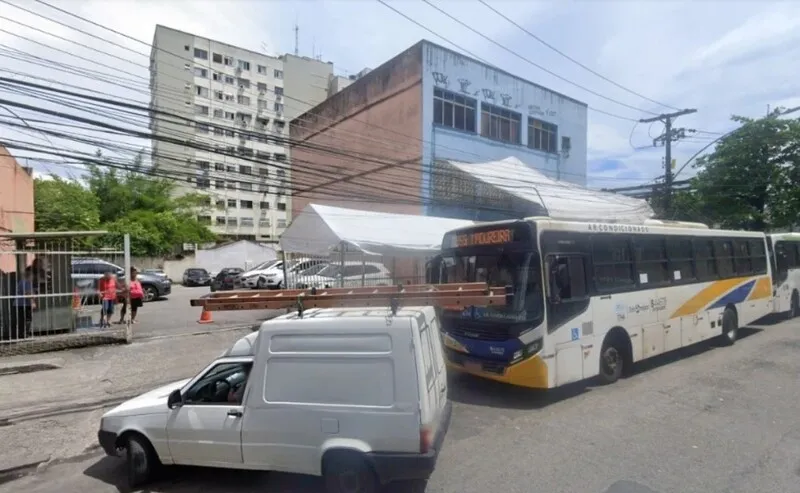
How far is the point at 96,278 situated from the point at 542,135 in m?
21.8

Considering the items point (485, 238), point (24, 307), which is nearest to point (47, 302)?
point (24, 307)

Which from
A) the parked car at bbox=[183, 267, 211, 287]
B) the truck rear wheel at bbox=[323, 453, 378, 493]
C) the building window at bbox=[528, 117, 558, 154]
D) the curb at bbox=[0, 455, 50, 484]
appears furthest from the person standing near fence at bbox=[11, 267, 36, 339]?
the building window at bbox=[528, 117, 558, 154]

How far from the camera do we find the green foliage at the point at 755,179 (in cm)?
2264

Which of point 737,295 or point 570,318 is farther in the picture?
point 737,295

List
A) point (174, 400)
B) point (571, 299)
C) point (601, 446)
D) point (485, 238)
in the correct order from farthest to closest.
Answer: point (485, 238) → point (571, 299) → point (601, 446) → point (174, 400)

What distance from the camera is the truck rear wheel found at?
3.91 metres

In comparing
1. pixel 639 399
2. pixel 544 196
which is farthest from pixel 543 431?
pixel 544 196

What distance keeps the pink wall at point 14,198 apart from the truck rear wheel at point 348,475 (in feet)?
40.6

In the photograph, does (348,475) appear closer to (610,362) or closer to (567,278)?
(567,278)

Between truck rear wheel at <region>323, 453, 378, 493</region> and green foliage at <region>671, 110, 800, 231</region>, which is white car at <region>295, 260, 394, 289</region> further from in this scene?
green foliage at <region>671, 110, 800, 231</region>

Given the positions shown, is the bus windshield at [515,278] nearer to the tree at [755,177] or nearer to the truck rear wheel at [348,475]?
the truck rear wheel at [348,475]

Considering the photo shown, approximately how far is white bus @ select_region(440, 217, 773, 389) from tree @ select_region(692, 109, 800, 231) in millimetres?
17574

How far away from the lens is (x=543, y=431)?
5.70m

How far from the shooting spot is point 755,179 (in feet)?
76.7
